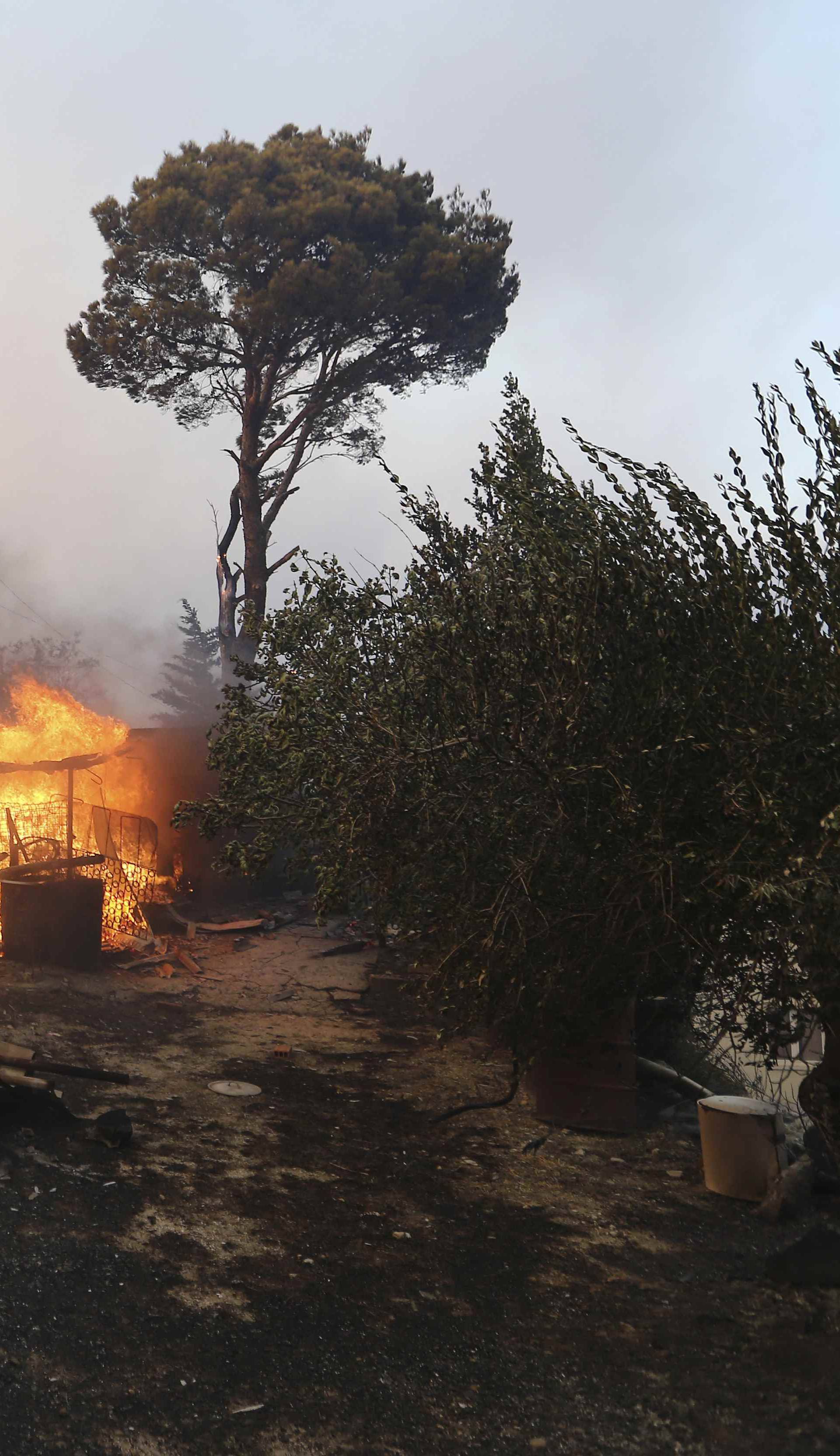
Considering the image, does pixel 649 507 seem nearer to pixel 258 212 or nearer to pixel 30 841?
pixel 30 841

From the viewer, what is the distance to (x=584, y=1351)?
207 inches

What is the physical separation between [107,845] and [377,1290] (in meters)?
13.8

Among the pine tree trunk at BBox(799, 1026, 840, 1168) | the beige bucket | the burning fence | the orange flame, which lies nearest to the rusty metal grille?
the burning fence

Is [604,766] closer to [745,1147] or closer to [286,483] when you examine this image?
[745,1147]

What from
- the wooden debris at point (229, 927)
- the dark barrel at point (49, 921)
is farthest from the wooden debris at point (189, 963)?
the dark barrel at point (49, 921)

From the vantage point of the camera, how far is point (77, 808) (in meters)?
18.7

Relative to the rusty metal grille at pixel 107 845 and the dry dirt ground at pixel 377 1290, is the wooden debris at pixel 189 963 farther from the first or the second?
the dry dirt ground at pixel 377 1290

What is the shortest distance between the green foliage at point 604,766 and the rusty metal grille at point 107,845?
914 cm

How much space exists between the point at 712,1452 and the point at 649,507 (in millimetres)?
5551

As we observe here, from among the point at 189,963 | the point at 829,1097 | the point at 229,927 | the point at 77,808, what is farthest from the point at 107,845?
the point at 829,1097

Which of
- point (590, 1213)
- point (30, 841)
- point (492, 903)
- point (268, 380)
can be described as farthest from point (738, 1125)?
point (268, 380)

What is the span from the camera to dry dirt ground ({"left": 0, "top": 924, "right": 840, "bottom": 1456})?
176 inches

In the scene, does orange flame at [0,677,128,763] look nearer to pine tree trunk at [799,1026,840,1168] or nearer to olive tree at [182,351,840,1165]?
olive tree at [182,351,840,1165]

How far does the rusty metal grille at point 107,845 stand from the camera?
1622cm
